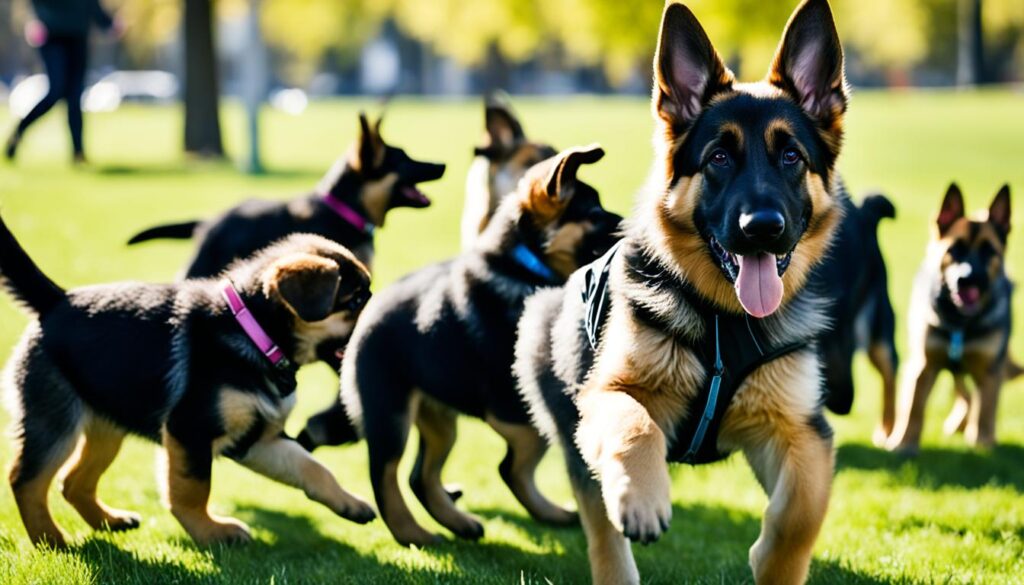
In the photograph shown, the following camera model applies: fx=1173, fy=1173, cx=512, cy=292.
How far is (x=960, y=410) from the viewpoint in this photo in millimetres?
9625

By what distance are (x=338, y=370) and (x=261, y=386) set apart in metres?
0.73

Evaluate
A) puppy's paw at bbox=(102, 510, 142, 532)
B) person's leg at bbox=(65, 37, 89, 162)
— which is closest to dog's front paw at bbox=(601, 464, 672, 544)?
puppy's paw at bbox=(102, 510, 142, 532)

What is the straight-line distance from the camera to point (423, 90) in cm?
10319

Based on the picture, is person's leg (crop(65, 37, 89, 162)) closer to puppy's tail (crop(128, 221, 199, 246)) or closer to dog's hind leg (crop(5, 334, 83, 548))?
puppy's tail (crop(128, 221, 199, 246))

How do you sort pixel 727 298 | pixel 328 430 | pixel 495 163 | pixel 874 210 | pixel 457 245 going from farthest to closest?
pixel 457 245, pixel 495 163, pixel 874 210, pixel 328 430, pixel 727 298

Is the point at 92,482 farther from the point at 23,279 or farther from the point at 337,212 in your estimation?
the point at 337,212

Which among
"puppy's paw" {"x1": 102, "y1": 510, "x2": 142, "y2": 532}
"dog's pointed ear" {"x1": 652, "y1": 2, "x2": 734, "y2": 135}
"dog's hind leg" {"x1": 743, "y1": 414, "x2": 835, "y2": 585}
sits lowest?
"puppy's paw" {"x1": 102, "y1": 510, "x2": 142, "y2": 532}

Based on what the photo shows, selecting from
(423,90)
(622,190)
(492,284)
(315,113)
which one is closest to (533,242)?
(492,284)

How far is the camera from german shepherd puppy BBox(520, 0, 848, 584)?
14.7 ft

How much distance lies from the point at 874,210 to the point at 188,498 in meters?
4.66

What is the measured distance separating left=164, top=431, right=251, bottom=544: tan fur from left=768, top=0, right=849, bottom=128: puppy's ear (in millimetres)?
3212

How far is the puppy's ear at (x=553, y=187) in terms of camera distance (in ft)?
19.9

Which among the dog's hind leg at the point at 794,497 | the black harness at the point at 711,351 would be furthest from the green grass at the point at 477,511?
the black harness at the point at 711,351

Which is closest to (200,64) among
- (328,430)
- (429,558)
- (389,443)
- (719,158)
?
(328,430)
